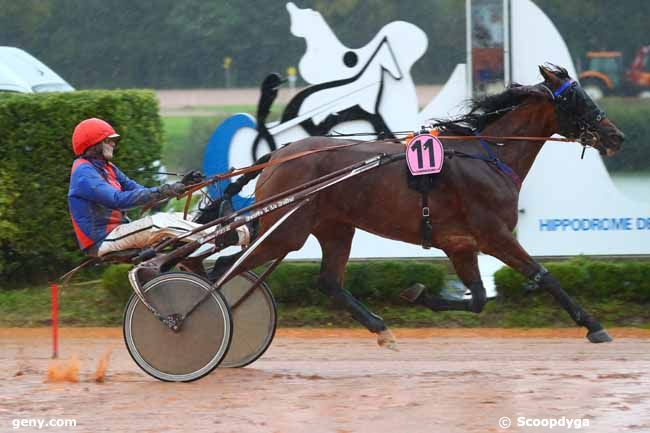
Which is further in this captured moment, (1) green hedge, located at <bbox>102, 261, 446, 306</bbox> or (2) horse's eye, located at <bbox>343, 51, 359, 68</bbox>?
(2) horse's eye, located at <bbox>343, 51, 359, 68</bbox>

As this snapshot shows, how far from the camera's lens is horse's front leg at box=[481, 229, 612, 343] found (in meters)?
6.80

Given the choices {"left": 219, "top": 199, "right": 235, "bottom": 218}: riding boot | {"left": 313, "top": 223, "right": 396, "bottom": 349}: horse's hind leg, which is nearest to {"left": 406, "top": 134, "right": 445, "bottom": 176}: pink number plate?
{"left": 313, "top": 223, "right": 396, "bottom": 349}: horse's hind leg

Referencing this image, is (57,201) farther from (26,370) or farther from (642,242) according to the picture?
A: (642,242)

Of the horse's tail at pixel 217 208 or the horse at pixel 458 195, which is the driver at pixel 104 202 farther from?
the horse at pixel 458 195

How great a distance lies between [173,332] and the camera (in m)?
6.40

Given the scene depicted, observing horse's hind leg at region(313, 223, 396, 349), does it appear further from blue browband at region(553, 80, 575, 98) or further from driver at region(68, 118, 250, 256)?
blue browband at region(553, 80, 575, 98)

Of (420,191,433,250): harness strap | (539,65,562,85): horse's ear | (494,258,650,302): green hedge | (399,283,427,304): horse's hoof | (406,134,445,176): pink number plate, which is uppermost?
(539,65,562,85): horse's ear

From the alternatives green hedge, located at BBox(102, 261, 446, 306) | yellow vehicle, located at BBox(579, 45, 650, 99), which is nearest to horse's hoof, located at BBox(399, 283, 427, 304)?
green hedge, located at BBox(102, 261, 446, 306)

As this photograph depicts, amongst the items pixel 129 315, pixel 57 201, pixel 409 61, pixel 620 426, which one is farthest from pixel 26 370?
pixel 409 61

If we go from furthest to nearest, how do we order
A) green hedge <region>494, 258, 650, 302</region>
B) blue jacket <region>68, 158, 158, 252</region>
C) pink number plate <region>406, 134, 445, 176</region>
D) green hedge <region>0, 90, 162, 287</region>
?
1. green hedge <region>0, 90, 162, 287</region>
2. green hedge <region>494, 258, 650, 302</region>
3. pink number plate <region>406, 134, 445, 176</region>
4. blue jacket <region>68, 158, 158, 252</region>

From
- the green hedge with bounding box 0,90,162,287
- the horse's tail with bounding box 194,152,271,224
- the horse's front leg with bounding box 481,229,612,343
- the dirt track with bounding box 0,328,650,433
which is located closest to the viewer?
the dirt track with bounding box 0,328,650,433

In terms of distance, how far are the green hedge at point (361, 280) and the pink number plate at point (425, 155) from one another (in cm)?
251

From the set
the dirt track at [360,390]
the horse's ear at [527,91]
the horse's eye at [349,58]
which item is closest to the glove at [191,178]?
the dirt track at [360,390]

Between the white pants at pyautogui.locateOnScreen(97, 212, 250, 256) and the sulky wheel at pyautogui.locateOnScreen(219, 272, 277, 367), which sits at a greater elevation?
the white pants at pyautogui.locateOnScreen(97, 212, 250, 256)
